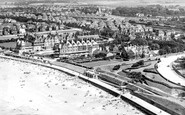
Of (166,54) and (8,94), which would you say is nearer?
(8,94)

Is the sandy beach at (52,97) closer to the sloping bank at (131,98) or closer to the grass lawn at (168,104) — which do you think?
the sloping bank at (131,98)

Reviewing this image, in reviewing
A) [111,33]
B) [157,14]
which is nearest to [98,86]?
[111,33]

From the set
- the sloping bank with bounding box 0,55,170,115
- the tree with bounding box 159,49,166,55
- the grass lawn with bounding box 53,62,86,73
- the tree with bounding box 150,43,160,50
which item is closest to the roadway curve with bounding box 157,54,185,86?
the tree with bounding box 159,49,166,55

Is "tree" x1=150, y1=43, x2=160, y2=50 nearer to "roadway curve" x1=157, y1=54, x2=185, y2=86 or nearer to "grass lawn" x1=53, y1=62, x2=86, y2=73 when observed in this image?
"roadway curve" x1=157, y1=54, x2=185, y2=86

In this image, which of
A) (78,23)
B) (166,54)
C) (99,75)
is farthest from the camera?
(78,23)

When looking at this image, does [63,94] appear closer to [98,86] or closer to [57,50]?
[98,86]
